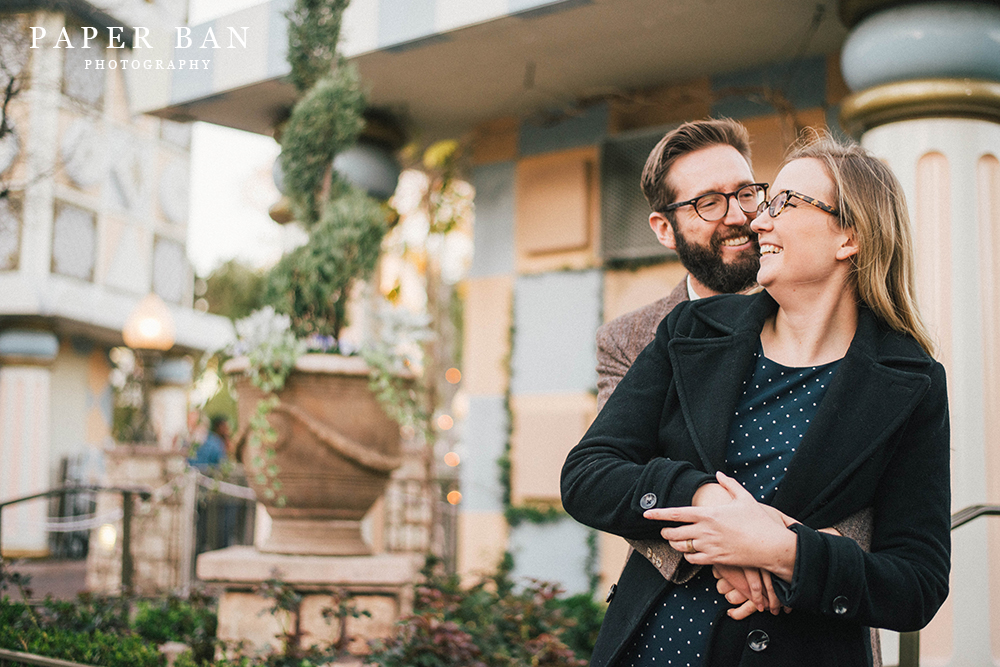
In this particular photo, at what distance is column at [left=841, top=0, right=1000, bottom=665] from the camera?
3.55 metres

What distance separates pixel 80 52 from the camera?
40.7 feet

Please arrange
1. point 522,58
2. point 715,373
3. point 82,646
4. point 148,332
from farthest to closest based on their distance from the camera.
A: point 148,332, point 522,58, point 82,646, point 715,373

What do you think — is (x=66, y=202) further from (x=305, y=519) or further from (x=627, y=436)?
(x=627, y=436)

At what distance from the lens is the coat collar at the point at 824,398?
4.45 feet

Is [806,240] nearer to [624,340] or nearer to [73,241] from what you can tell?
[624,340]

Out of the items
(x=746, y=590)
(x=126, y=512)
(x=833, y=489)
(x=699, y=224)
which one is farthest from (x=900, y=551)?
(x=126, y=512)

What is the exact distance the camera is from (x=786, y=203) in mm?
1463

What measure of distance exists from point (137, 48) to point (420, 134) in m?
2.16

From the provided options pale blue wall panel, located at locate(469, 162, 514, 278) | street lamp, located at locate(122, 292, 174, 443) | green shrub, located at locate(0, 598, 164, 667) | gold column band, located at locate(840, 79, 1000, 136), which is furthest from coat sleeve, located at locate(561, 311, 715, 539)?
street lamp, located at locate(122, 292, 174, 443)

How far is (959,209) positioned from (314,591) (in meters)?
3.22

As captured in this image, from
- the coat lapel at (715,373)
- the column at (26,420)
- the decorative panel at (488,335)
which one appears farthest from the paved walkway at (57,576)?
the coat lapel at (715,373)

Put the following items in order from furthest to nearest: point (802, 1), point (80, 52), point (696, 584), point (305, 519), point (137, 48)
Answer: point (80, 52) → point (137, 48) → point (802, 1) → point (305, 519) → point (696, 584)

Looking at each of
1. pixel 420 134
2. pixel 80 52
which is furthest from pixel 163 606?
pixel 80 52

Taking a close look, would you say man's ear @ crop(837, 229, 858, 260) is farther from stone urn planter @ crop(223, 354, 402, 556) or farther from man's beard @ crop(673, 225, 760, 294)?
stone urn planter @ crop(223, 354, 402, 556)
